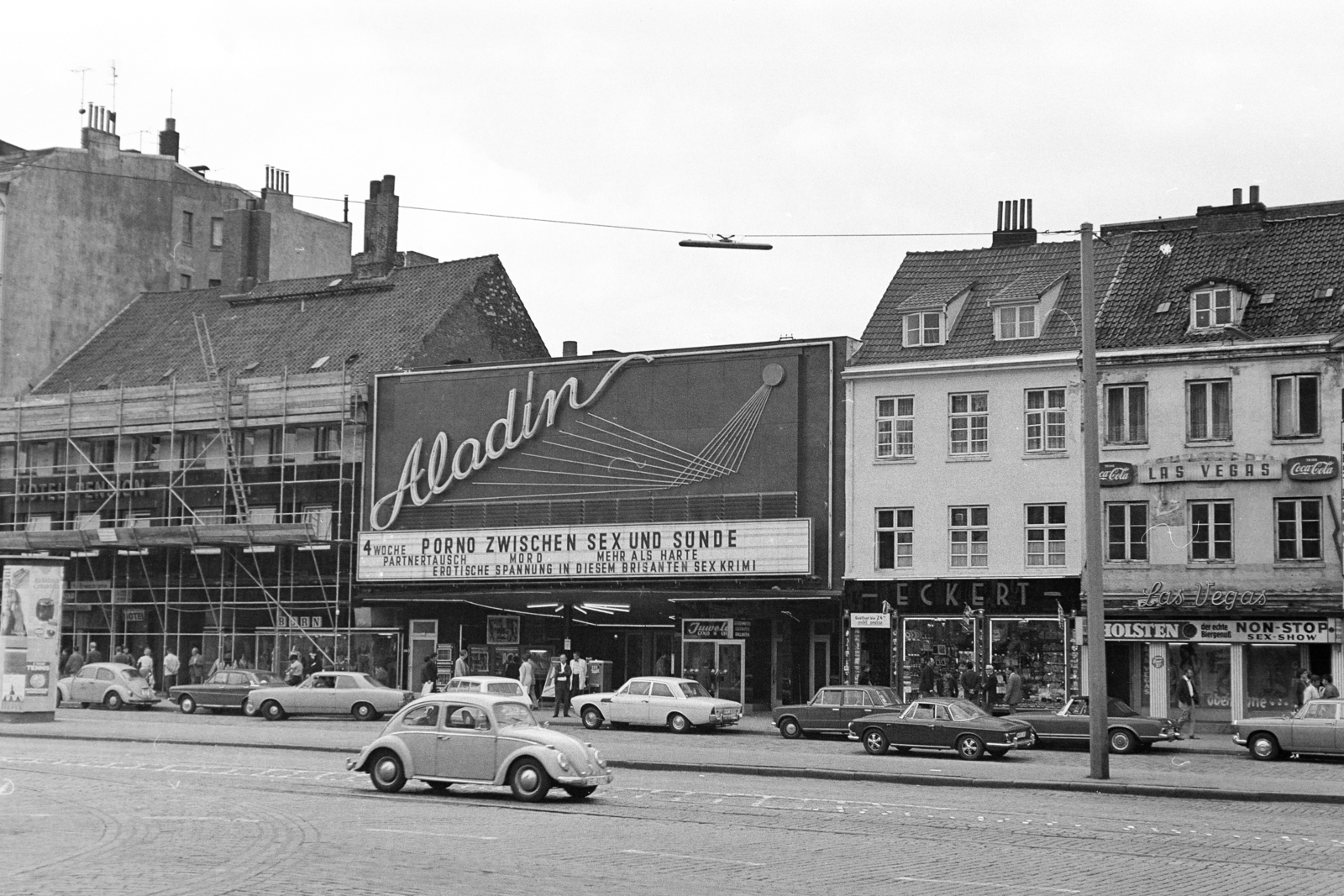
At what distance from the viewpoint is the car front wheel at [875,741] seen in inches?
1364

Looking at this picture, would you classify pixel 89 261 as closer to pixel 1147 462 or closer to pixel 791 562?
pixel 791 562

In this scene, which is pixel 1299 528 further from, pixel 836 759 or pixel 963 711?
pixel 836 759

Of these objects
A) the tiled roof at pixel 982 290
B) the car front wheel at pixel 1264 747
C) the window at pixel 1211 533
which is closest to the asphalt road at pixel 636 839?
the car front wheel at pixel 1264 747

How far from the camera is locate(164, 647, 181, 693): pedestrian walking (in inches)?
2099

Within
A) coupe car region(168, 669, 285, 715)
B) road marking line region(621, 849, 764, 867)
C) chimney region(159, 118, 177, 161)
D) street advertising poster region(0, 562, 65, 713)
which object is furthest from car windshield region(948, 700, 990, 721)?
chimney region(159, 118, 177, 161)

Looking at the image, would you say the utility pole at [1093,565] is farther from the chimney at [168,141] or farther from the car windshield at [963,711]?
the chimney at [168,141]

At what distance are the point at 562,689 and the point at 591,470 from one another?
837 cm

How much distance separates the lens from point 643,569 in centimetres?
4938

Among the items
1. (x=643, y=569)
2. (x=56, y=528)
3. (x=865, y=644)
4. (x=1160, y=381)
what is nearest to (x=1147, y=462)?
(x=1160, y=381)

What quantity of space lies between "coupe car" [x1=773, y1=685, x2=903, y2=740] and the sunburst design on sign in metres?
10.9

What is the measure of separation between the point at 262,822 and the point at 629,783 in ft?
24.9

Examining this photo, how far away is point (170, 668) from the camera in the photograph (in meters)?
53.5

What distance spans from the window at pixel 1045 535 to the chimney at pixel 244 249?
3361 cm

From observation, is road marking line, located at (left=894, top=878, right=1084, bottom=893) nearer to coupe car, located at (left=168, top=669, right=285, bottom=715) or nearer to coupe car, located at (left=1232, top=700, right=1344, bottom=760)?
coupe car, located at (left=1232, top=700, right=1344, bottom=760)
